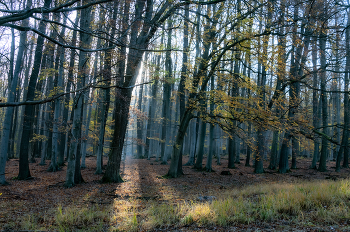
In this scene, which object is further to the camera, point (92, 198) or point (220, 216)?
point (92, 198)

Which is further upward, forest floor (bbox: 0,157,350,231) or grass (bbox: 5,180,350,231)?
grass (bbox: 5,180,350,231)

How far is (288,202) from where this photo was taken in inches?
213

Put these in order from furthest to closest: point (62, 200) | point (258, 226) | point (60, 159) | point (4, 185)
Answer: point (60, 159) < point (4, 185) < point (62, 200) < point (258, 226)

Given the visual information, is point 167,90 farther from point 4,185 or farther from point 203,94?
point 4,185

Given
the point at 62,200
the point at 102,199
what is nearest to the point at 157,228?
the point at 102,199

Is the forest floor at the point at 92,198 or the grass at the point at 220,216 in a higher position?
the grass at the point at 220,216

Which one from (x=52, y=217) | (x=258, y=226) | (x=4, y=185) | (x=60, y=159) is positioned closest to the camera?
(x=258, y=226)

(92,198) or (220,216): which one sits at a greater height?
(220,216)

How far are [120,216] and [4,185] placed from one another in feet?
24.3

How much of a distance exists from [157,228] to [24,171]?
1002cm

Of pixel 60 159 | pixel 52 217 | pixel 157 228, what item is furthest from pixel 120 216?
pixel 60 159

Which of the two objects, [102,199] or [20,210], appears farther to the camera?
[102,199]

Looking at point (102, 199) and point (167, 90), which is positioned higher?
point (167, 90)

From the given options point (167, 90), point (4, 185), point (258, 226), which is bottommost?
point (4, 185)
